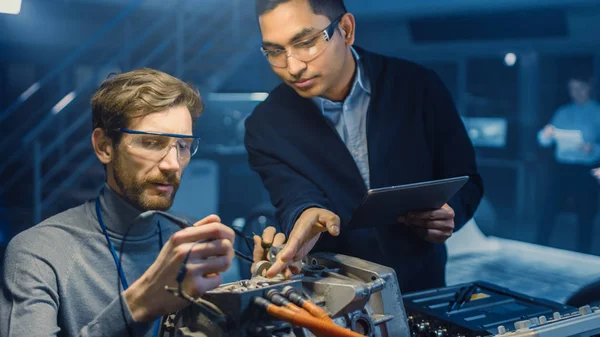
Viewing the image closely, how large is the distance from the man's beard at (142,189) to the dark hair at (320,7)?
0.61 meters

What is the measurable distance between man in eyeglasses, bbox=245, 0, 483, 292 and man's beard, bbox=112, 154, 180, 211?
40 cm

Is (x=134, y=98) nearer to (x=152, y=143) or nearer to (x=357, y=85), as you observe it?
(x=152, y=143)

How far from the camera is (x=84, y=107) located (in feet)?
13.4

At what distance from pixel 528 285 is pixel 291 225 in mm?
3532

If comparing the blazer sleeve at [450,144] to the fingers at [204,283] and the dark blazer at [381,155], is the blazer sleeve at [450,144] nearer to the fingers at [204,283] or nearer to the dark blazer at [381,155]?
the dark blazer at [381,155]

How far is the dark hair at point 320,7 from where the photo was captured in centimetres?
191

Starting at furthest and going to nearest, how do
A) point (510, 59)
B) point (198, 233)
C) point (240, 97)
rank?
point (510, 59) → point (240, 97) → point (198, 233)

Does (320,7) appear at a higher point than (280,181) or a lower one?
higher

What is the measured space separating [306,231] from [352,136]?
25.7 inches

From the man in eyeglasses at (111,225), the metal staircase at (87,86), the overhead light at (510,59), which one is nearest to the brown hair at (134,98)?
the man in eyeglasses at (111,225)

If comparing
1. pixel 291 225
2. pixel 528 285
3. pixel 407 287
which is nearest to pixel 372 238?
pixel 407 287

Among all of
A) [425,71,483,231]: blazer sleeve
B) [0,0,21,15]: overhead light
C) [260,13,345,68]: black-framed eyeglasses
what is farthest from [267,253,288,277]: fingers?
[0,0,21,15]: overhead light

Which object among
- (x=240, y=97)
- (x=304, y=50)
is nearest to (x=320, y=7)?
(x=304, y=50)

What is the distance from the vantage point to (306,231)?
1597 millimetres
